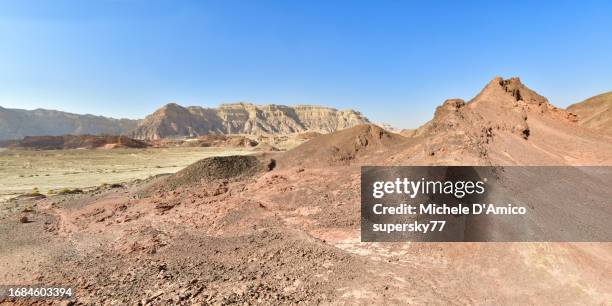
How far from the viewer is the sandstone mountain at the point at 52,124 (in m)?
155

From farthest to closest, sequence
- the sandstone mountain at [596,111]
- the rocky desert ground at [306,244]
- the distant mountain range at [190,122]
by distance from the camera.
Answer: the distant mountain range at [190,122] → the sandstone mountain at [596,111] → the rocky desert ground at [306,244]

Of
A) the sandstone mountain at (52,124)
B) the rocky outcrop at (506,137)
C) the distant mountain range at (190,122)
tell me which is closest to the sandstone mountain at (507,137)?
the rocky outcrop at (506,137)

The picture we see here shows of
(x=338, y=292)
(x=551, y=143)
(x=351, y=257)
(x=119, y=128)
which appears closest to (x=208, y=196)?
(x=351, y=257)

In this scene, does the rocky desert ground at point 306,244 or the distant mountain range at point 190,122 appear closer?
the rocky desert ground at point 306,244

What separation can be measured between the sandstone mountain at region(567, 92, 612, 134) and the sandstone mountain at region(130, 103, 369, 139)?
9445cm

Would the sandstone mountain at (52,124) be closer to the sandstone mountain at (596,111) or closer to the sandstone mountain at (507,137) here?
Answer: the sandstone mountain at (596,111)

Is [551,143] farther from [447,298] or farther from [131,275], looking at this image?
[131,275]

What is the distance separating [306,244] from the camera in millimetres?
9438

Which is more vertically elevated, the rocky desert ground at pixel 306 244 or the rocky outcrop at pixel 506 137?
the rocky outcrop at pixel 506 137

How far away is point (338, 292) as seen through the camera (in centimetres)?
709

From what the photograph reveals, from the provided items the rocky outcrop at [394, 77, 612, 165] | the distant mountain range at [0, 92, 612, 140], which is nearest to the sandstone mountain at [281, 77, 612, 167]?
the rocky outcrop at [394, 77, 612, 165]

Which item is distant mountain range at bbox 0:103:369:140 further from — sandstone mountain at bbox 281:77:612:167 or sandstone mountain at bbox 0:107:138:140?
sandstone mountain at bbox 281:77:612:167

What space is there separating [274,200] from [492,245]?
25.2 ft

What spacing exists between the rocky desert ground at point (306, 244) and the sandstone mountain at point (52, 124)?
562ft
